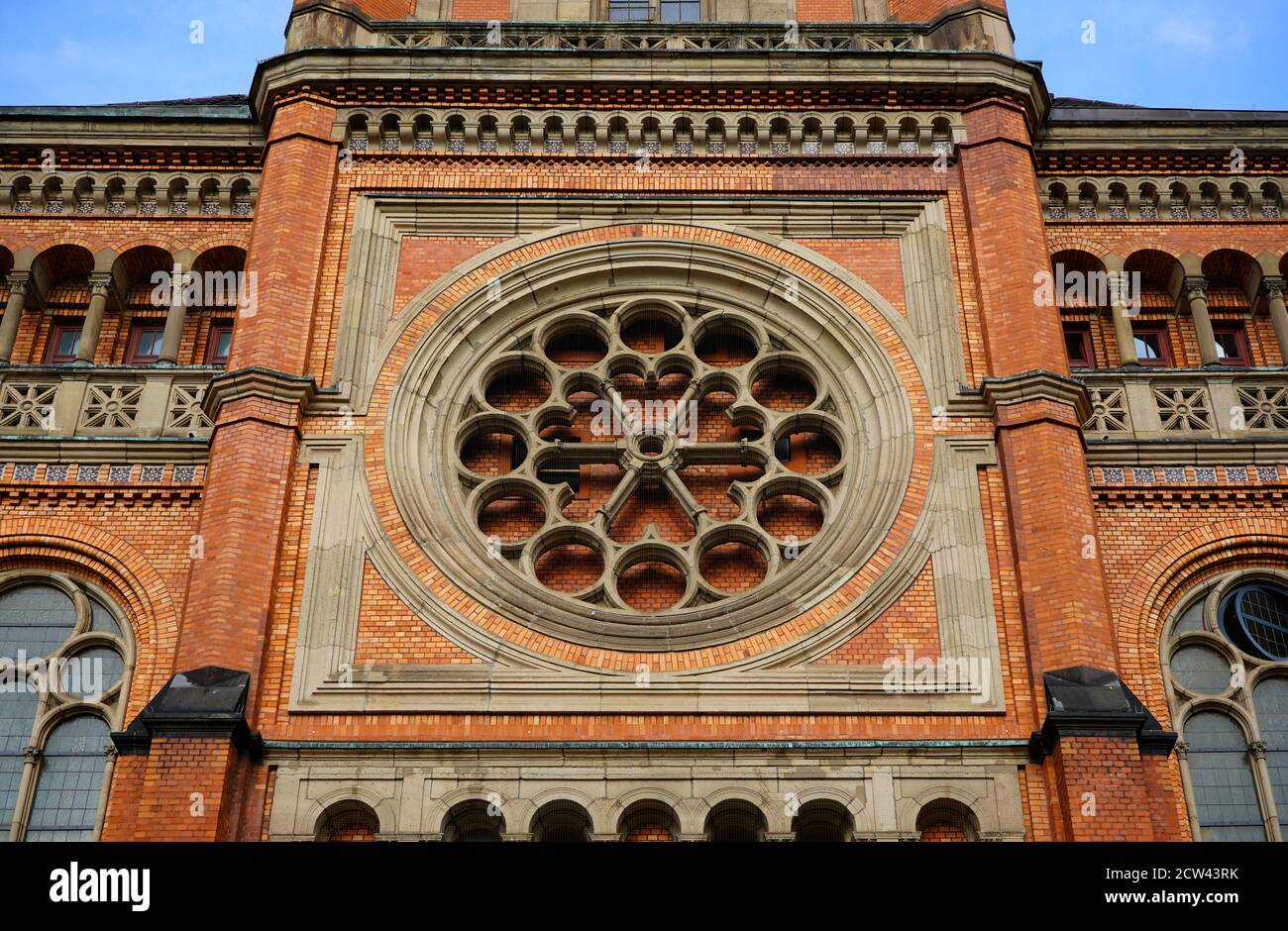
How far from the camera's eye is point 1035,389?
19500mm

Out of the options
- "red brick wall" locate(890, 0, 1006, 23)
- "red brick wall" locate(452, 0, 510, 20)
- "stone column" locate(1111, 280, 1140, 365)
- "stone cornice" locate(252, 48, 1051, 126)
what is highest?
"red brick wall" locate(452, 0, 510, 20)

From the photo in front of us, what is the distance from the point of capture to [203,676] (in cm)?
1720

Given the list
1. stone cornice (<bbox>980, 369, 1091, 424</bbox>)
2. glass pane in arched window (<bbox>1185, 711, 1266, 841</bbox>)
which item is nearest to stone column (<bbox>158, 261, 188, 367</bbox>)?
stone cornice (<bbox>980, 369, 1091, 424</bbox>)

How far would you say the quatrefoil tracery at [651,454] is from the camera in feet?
63.5

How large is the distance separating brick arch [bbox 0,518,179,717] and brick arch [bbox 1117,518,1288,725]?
10125 millimetres

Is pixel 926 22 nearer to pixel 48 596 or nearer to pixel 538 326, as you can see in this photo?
pixel 538 326

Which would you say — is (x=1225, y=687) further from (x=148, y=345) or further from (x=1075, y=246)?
(x=148, y=345)

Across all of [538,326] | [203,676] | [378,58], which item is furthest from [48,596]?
[378,58]

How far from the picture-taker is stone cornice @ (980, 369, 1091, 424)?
19.5 metres

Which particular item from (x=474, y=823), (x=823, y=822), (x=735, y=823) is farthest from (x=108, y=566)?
(x=823, y=822)

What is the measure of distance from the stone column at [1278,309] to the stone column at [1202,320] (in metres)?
0.74

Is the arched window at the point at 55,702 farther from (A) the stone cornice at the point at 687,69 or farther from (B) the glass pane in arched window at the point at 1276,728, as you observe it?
(B) the glass pane in arched window at the point at 1276,728

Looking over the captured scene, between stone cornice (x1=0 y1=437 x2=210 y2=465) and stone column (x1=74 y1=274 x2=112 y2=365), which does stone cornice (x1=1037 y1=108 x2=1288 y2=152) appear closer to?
stone cornice (x1=0 y1=437 x2=210 y2=465)
